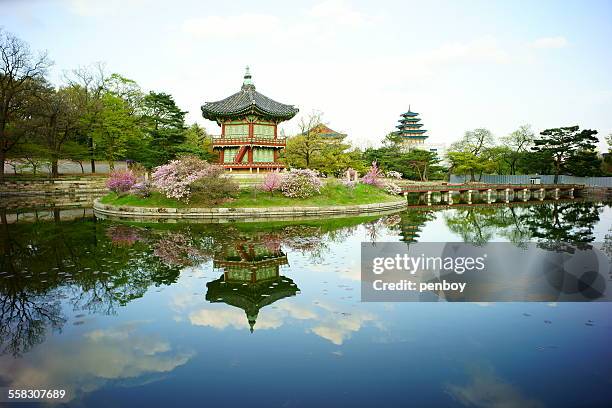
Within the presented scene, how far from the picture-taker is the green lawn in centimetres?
3161

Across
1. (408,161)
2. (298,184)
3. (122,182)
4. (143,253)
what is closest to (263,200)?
(298,184)

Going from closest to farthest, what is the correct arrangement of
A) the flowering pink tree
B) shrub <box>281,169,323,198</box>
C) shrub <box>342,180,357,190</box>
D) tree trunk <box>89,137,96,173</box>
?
the flowering pink tree → shrub <box>281,169,323,198</box> → shrub <box>342,180,357,190</box> → tree trunk <box>89,137,96,173</box>


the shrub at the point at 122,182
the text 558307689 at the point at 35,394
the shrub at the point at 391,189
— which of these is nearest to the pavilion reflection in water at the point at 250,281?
the text 558307689 at the point at 35,394

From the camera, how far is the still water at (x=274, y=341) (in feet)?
22.1

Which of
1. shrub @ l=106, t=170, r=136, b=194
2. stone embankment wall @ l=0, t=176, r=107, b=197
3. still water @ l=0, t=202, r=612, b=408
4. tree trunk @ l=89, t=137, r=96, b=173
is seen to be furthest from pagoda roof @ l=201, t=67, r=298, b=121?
still water @ l=0, t=202, r=612, b=408

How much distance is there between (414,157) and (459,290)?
55987mm

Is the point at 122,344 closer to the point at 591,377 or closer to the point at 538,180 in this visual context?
the point at 591,377

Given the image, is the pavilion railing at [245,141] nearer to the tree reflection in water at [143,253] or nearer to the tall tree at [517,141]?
the tree reflection in water at [143,253]

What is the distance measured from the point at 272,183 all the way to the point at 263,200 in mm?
1750

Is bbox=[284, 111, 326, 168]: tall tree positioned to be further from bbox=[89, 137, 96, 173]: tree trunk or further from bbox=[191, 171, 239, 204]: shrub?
bbox=[89, 137, 96, 173]: tree trunk

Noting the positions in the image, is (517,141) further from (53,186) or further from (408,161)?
(53,186)

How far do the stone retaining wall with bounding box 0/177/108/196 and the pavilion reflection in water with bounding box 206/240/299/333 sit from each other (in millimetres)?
41070

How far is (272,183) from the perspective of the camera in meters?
33.7

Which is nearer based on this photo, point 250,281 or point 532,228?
point 250,281
